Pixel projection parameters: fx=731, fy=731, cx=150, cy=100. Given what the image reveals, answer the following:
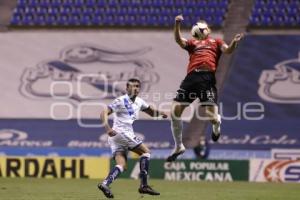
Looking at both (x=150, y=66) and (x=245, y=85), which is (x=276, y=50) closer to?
(x=245, y=85)

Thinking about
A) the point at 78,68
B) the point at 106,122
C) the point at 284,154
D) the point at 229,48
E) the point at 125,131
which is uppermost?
the point at 78,68

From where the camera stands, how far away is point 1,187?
15.3 m

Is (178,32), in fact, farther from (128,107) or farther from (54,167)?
(54,167)

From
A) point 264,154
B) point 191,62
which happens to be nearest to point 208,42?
point 191,62

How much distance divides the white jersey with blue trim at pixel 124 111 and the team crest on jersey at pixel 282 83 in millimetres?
13290

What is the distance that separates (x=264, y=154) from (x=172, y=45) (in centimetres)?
496

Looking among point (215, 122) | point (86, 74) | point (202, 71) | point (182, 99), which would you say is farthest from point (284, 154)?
point (202, 71)

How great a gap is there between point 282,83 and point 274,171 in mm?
4590

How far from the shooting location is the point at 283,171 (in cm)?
2191

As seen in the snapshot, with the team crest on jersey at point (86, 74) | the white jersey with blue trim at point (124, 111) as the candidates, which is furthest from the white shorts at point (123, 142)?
the team crest on jersey at point (86, 74)

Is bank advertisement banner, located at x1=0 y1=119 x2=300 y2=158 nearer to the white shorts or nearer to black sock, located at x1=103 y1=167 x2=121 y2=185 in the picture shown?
the white shorts

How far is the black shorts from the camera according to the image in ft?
39.2

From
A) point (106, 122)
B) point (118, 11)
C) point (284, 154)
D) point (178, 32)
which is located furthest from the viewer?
point (118, 11)

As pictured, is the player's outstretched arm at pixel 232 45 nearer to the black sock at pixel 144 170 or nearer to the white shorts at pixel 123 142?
the white shorts at pixel 123 142
